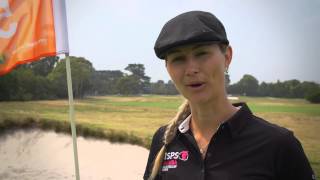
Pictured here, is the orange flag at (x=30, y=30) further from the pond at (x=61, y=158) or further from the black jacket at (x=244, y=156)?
the black jacket at (x=244, y=156)

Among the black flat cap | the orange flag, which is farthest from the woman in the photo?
the orange flag

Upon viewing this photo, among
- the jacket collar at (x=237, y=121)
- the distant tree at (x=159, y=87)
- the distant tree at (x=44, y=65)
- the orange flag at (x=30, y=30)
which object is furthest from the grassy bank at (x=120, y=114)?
the jacket collar at (x=237, y=121)

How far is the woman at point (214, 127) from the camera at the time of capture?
56 cm

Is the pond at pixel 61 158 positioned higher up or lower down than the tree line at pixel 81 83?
lower down

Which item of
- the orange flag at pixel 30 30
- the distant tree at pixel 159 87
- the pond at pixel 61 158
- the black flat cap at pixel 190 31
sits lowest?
the pond at pixel 61 158

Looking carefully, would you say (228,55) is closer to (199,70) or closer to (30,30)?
(199,70)

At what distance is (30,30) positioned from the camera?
6.64ft

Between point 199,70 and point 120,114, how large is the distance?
66.9 inches

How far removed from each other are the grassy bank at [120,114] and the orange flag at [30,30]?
38 centimetres

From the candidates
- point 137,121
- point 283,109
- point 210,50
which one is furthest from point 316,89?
point 210,50

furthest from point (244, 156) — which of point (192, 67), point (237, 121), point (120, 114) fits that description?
point (120, 114)

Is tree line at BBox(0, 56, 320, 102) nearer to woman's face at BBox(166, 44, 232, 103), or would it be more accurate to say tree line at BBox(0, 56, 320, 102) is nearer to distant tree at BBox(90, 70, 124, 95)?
distant tree at BBox(90, 70, 124, 95)

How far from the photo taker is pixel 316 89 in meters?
1.73

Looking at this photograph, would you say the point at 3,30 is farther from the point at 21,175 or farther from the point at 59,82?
the point at 21,175
